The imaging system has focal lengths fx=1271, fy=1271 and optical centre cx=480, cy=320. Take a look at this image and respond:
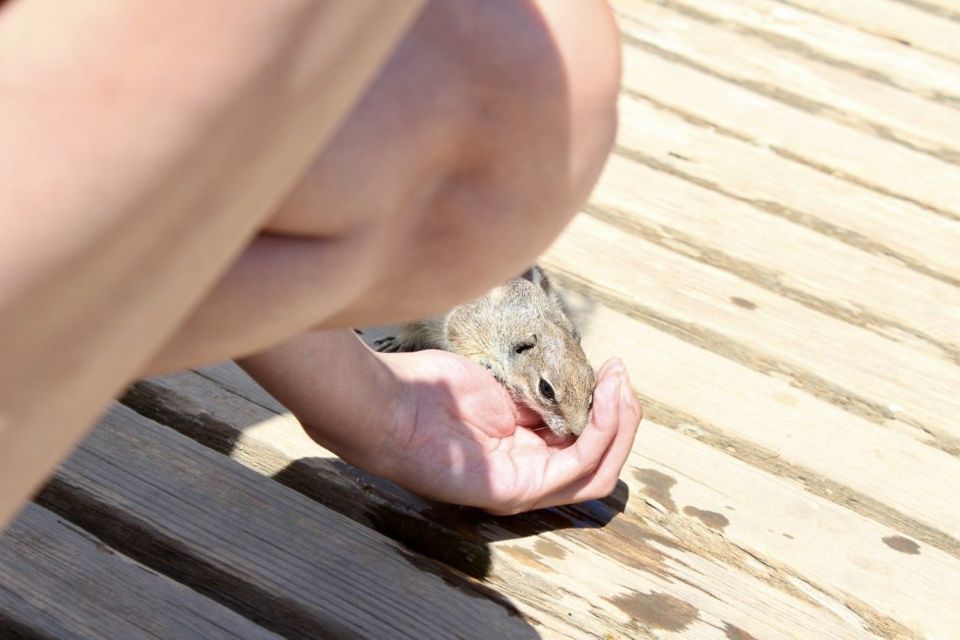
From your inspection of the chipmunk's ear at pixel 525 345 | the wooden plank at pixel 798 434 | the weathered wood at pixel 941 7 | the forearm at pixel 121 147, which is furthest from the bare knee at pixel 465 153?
the weathered wood at pixel 941 7

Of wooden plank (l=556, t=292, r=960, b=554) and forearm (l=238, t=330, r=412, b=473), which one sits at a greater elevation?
wooden plank (l=556, t=292, r=960, b=554)

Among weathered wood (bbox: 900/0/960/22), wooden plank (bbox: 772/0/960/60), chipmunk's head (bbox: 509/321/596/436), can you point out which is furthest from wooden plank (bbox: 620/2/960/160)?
chipmunk's head (bbox: 509/321/596/436)

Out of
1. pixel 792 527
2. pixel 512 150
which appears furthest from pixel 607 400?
pixel 512 150

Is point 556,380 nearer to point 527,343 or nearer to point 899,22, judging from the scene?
point 527,343

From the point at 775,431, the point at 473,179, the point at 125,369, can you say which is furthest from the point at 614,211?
the point at 125,369

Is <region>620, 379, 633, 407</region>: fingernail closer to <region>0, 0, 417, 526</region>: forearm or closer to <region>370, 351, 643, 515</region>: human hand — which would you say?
<region>370, 351, 643, 515</region>: human hand

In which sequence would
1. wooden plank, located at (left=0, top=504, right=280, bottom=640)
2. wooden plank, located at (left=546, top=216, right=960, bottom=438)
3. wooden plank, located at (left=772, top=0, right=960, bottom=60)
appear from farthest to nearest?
wooden plank, located at (left=772, top=0, right=960, bottom=60), wooden plank, located at (left=546, top=216, right=960, bottom=438), wooden plank, located at (left=0, top=504, right=280, bottom=640)
